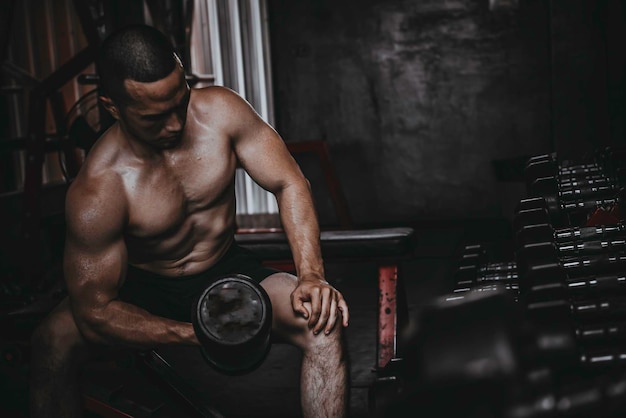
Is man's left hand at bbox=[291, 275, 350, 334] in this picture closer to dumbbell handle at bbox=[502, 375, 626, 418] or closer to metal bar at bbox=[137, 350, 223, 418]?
metal bar at bbox=[137, 350, 223, 418]

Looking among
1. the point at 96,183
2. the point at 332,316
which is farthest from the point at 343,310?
the point at 96,183

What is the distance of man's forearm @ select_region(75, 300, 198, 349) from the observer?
80.4 inches

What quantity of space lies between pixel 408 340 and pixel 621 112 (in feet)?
18.1

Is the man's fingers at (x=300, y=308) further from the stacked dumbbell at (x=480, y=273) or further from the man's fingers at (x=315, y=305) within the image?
the stacked dumbbell at (x=480, y=273)

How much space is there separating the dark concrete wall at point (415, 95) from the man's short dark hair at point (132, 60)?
442 centimetres

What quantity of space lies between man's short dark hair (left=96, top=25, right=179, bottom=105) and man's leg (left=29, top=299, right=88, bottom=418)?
0.71 m

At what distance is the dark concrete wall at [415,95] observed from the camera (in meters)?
6.22

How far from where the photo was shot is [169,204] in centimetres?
231

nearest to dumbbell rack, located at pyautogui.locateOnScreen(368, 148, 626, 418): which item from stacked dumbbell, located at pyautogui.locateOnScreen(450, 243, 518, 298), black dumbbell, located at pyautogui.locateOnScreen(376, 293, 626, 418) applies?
black dumbbell, located at pyautogui.locateOnScreen(376, 293, 626, 418)

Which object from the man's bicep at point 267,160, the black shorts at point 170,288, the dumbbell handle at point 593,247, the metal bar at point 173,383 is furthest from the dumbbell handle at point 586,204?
the metal bar at point 173,383

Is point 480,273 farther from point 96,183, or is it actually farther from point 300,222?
point 96,183

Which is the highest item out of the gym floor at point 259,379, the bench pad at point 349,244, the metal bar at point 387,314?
the bench pad at point 349,244

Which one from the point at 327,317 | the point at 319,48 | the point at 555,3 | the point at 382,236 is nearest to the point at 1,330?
the point at 327,317

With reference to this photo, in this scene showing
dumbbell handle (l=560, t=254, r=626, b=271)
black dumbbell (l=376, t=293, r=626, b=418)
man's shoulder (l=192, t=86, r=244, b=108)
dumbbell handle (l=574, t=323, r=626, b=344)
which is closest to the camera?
black dumbbell (l=376, t=293, r=626, b=418)
